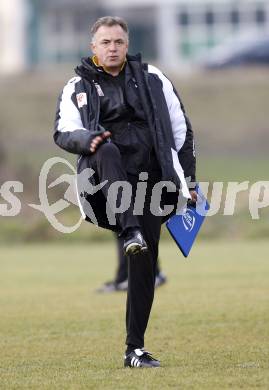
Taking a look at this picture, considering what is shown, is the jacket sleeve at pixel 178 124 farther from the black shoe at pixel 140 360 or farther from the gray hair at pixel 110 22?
the black shoe at pixel 140 360

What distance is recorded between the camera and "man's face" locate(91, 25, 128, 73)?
8.47m

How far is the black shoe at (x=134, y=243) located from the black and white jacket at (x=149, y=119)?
43cm

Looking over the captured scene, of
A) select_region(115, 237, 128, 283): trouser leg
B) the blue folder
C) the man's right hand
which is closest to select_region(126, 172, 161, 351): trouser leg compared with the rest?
the blue folder

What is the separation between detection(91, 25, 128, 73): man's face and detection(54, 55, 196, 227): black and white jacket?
17 centimetres

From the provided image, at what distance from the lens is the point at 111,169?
27.2ft

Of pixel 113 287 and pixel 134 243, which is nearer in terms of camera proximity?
pixel 134 243

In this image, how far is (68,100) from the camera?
8.55 m

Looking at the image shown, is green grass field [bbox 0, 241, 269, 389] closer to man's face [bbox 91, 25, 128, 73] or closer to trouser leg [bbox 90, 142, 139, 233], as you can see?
trouser leg [bbox 90, 142, 139, 233]

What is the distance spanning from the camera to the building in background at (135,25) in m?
88.9

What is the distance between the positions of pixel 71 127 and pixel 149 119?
1.65 ft

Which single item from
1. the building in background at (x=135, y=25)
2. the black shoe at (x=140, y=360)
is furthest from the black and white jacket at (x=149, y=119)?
the building in background at (x=135, y=25)

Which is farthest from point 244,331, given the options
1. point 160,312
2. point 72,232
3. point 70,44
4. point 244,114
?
point 70,44

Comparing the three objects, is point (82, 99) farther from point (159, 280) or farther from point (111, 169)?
point (159, 280)

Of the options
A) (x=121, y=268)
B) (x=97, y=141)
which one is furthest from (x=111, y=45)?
(x=121, y=268)
